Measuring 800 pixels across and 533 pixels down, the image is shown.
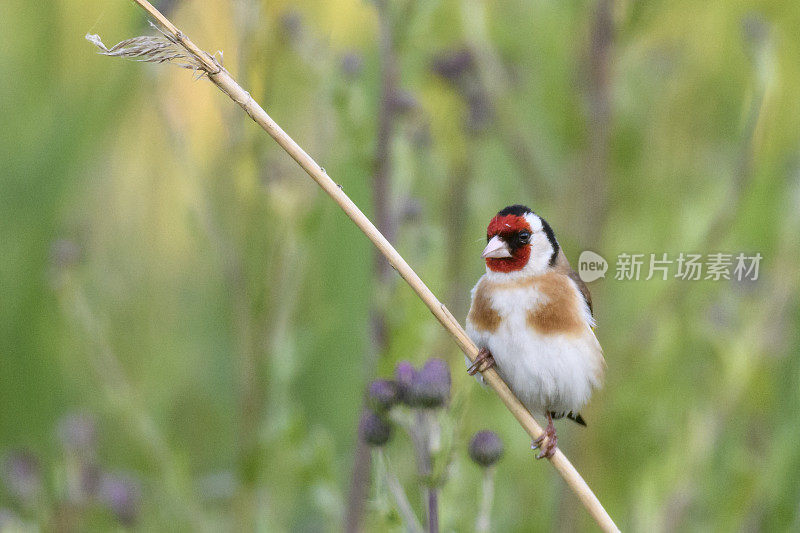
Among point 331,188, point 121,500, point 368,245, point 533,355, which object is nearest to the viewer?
point 331,188

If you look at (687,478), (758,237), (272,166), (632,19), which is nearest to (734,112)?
(758,237)

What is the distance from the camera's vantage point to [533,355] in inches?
43.6

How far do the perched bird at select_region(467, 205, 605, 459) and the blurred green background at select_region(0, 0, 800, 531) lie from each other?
128mm

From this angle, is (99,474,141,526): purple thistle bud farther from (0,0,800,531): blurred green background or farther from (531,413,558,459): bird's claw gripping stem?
(531,413,558,459): bird's claw gripping stem

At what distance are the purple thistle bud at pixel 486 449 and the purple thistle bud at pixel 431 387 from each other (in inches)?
3.4

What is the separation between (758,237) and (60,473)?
167 cm

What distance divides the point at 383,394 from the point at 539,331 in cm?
23

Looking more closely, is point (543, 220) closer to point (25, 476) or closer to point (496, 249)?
point (496, 249)

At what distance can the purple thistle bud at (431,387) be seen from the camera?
1003mm

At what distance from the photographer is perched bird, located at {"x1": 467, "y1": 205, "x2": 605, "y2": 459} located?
1.10m

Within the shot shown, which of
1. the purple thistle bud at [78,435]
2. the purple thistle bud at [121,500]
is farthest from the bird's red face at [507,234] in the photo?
the purple thistle bud at [78,435]

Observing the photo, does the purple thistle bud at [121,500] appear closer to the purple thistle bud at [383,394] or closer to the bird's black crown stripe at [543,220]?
the purple thistle bud at [383,394]

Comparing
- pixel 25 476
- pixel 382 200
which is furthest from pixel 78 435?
pixel 382 200

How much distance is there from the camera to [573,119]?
1921 mm
